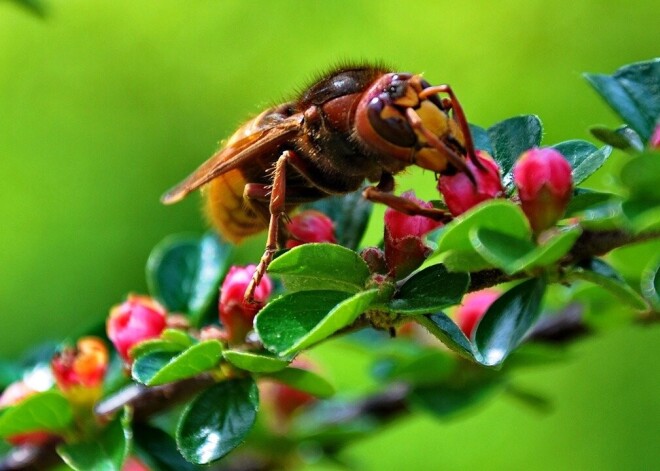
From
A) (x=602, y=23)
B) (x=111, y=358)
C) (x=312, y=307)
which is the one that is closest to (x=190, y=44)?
(x=602, y=23)

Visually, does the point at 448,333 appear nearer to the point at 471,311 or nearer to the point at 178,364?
the point at 178,364

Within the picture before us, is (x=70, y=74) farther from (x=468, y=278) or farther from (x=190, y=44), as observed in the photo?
(x=468, y=278)

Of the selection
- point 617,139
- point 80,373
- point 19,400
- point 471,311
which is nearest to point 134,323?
point 80,373

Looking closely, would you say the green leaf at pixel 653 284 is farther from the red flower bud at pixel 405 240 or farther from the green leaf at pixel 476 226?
the red flower bud at pixel 405 240

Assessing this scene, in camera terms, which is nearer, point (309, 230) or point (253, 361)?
point (253, 361)

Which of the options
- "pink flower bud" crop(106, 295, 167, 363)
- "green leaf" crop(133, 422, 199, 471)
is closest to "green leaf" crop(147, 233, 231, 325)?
"pink flower bud" crop(106, 295, 167, 363)

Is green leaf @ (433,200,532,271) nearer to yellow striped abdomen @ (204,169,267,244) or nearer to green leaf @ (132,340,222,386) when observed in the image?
green leaf @ (132,340,222,386)

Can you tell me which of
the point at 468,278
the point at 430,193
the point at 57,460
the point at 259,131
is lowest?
the point at 430,193
